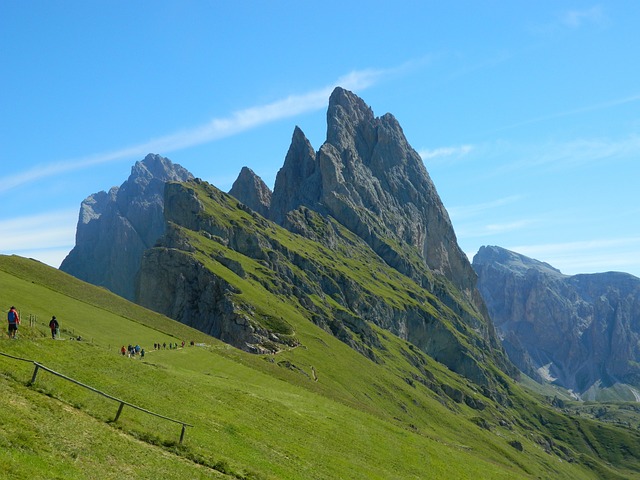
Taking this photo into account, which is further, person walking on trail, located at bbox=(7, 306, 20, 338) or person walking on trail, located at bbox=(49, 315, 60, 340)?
person walking on trail, located at bbox=(49, 315, 60, 340)

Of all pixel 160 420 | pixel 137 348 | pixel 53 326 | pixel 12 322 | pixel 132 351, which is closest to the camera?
pixel 160 420

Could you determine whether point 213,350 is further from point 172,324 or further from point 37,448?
point 37,448

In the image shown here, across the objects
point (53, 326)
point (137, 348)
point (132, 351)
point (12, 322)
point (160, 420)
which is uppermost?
point (12, 322)

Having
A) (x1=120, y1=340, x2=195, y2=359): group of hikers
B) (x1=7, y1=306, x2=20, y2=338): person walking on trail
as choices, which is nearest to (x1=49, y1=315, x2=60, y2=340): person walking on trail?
(x1=120, y1=340, x2=195, y2=359): group of hikers

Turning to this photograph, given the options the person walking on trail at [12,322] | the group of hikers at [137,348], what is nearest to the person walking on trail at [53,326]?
the group of hikers at [137,348]

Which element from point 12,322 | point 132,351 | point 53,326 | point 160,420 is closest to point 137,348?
point 132,351

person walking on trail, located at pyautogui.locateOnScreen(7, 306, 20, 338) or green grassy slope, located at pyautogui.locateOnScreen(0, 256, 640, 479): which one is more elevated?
Result: person walking on trail, located at pyautogui.locateOnScreen(7, 306, 20, 338)

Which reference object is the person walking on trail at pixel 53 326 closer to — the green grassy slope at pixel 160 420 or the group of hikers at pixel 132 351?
the green grassy slope at pixel 160 420

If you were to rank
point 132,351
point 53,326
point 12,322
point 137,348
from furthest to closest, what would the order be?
point 137,348 < point 132,351 < point 53,326 < point 12,322

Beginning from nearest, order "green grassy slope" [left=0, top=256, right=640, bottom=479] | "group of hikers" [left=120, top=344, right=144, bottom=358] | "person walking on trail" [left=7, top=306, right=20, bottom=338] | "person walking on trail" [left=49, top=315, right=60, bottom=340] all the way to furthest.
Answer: "green grassy slope" [left=0, top=256, right=640, bottom=479] < "person walking on trail" [left=7, top=306, right=20, bottom=338] < "person walking on trail" [left=49, top=315, right=60, bottom=340] < "group of hikers" [left=120, top=344, right=144, bottom=358]

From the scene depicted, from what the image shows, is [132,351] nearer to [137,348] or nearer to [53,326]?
[137,348]

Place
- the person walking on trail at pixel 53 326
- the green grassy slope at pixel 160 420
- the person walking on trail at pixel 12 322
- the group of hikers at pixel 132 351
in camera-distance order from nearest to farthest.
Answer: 1. the green grassy slope at pixel 160 420
2. the person walking on trail at pixel 12 322
3. the person walking on trail at pixel 53 326
4. the group of hikers at pixel 132 351

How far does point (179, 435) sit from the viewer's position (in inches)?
1588

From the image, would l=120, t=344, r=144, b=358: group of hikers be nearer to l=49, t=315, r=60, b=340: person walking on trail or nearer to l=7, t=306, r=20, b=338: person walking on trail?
l=49, t=315, r=60, b=340: person walking on trail
